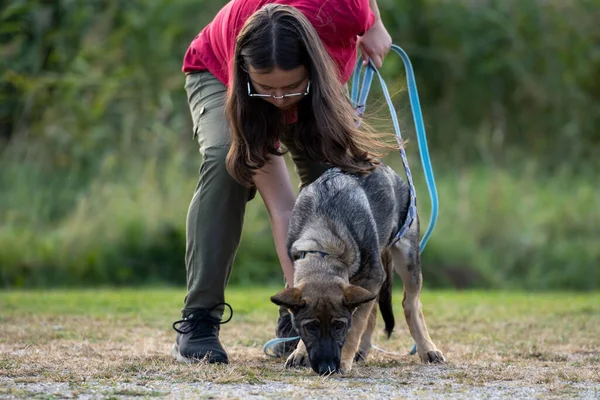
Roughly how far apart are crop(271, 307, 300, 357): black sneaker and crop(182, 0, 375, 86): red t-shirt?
125cm

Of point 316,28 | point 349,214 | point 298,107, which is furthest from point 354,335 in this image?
point 316,28

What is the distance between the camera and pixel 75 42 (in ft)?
37.8

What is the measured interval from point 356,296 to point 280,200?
76cm

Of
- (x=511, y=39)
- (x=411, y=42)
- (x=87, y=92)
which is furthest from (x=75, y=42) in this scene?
(x=511, y=39)

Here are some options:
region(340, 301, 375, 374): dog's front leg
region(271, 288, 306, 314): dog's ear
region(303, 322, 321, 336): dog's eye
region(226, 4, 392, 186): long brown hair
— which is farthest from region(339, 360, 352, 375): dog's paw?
region(226, 4, 392, 186): long brown hair

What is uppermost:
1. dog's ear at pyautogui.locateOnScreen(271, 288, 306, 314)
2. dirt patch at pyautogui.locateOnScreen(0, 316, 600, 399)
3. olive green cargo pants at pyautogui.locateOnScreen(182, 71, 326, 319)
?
olive green cargo pants at pyautogui.locateOnScreen(182, 71, 326, 319)

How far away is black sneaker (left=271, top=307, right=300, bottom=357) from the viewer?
4.97 metres

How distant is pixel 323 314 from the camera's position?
418cm

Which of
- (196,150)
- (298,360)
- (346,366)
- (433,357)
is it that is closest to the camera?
(346,366)

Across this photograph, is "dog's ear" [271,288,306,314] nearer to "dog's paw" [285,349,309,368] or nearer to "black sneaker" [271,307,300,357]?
"dog's paw" [285,349,309,368]

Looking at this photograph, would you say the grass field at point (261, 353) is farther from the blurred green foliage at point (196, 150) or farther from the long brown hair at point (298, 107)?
the blurred green foliage at point (196, 150)

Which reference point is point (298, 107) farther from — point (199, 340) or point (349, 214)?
point (199, 340)

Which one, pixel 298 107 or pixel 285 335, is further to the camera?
pixel 285 335

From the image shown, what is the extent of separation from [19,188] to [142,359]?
6118mm
